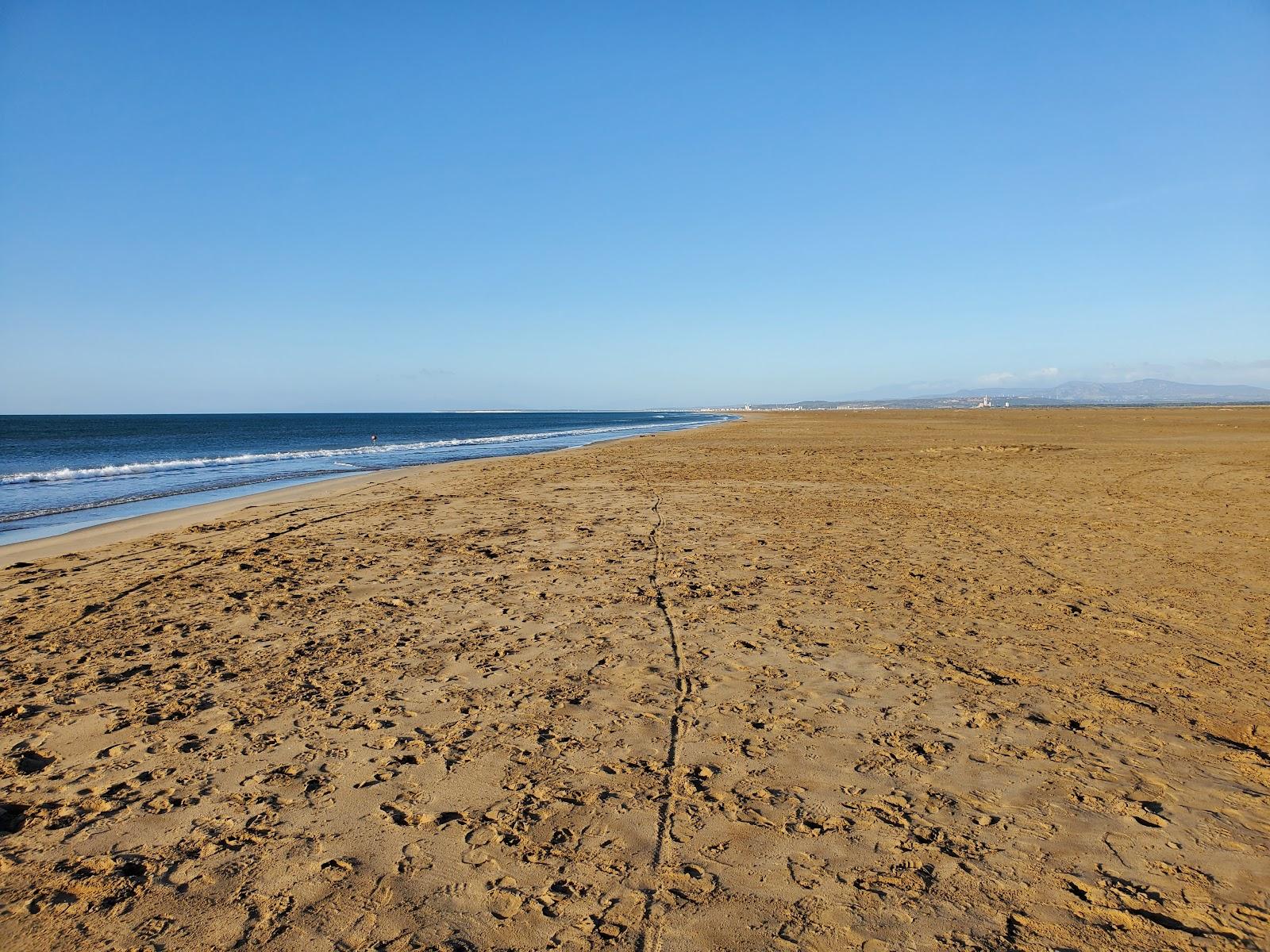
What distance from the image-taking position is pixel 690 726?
14.2 ft

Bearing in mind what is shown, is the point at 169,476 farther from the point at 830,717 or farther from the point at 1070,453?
the point at 1070,453

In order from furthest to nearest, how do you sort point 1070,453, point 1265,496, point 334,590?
point 1070,453, point 1265,496, point 334,590

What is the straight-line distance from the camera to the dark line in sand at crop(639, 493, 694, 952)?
2.68m

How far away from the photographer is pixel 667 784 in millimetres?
3682

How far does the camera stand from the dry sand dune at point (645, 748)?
2795 mm

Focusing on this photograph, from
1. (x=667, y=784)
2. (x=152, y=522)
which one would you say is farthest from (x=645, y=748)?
(x=152, y=522)

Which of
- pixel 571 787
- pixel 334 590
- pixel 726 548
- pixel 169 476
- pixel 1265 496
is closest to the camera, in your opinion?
pixel 571 787

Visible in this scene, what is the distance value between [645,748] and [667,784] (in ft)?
1.34

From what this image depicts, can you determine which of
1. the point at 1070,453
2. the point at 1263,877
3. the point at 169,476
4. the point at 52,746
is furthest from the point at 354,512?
the point at 1070,453

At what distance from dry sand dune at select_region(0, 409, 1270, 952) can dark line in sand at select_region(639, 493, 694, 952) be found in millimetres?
18

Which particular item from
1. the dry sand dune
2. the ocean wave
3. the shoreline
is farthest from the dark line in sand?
the ocean wave

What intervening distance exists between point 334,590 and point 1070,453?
22656 mm

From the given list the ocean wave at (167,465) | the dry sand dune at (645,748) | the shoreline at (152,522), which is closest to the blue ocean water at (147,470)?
the ocean wave at (167,465)

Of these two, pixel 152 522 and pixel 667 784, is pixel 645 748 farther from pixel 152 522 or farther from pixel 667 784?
pixel 152 522
